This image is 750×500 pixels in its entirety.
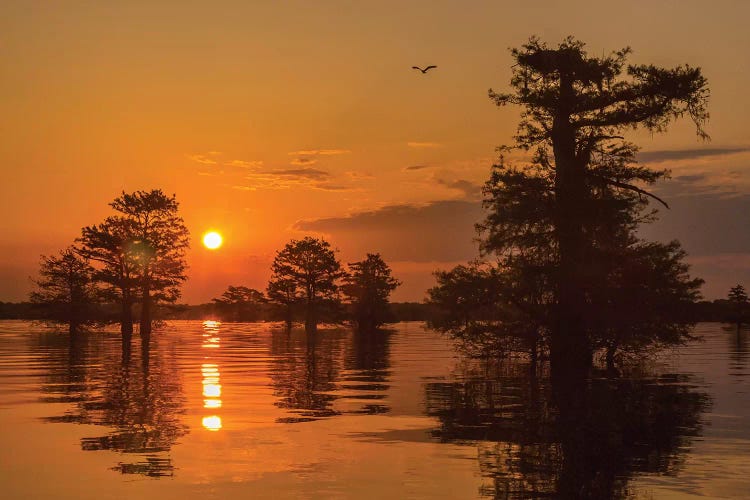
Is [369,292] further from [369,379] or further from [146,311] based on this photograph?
[369,379]

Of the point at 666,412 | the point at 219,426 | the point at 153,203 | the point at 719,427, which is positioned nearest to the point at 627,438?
the point at 719,427

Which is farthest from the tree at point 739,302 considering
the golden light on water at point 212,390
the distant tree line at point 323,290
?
the golden light on water at point 212,390

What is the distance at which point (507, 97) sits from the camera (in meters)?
40.9

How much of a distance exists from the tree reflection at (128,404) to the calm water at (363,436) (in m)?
0.07

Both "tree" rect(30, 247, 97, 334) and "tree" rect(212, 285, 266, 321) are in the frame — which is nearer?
"tree" rect(30, 247, 97, 334)

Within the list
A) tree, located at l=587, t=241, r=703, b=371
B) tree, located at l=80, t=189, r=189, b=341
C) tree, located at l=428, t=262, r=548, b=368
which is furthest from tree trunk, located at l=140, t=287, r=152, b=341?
tree, located at l=587, t=241, r=703, b=371

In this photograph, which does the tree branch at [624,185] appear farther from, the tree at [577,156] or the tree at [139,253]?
the tree at [139,253]

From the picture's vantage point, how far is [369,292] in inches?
4798

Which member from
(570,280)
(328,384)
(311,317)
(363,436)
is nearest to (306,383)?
(328,384)

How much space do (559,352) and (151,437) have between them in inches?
917

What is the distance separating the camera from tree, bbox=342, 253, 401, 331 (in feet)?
395

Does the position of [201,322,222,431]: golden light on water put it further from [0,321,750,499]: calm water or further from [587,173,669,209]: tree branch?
[587,173,669,209]: tree branch

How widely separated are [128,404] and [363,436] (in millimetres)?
8966

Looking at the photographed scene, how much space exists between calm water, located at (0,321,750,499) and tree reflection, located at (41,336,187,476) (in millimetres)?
70
